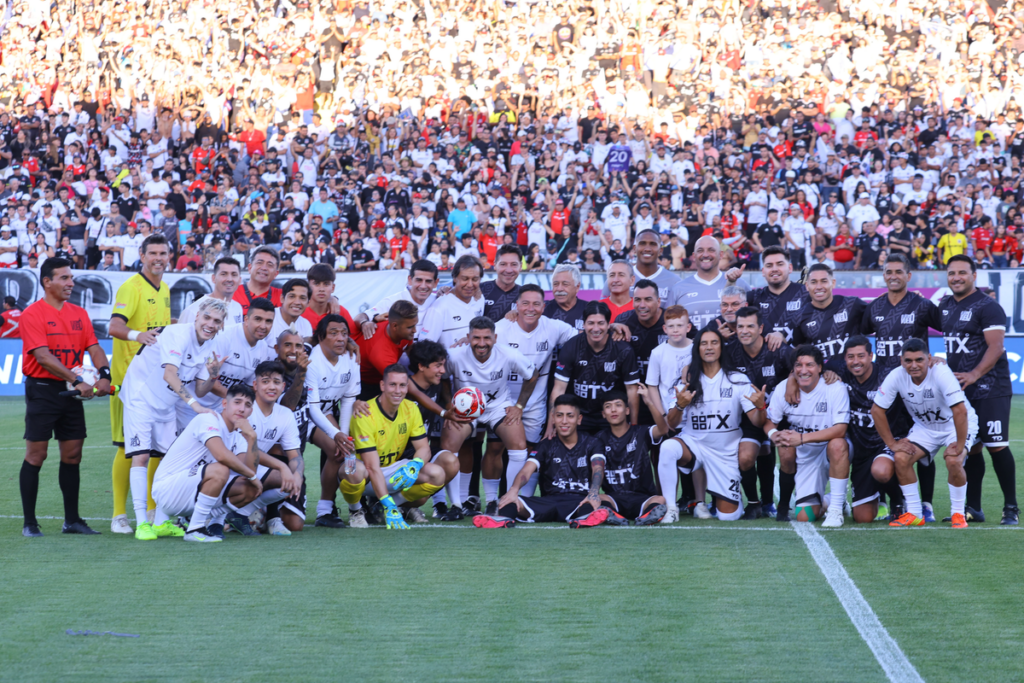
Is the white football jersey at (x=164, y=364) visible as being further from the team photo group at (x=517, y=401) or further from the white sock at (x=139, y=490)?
the white sock at (x=139, y=490)

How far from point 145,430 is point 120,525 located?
0.72m

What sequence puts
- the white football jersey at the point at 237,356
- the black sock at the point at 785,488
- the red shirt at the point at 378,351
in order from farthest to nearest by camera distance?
the red shirt at the point at 378,351 → the black sock at the point at 785,488 → the white football jersey at the point at 237,356

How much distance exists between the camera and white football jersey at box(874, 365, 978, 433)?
25.5 feet

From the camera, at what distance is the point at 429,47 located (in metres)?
26.9

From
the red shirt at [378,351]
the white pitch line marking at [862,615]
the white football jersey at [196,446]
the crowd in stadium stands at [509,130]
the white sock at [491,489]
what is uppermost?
the crowd in stadium stands at [509,130]

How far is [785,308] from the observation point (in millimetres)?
8852

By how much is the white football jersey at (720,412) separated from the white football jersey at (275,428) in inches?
118

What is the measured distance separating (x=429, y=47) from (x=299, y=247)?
8632mm

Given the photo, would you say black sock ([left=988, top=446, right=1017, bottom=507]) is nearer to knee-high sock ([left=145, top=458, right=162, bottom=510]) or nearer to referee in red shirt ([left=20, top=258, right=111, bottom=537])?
knee-high sock ([left=145, top=458, right=162, bottom=510])

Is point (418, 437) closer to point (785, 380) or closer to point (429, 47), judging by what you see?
point (785, 380)

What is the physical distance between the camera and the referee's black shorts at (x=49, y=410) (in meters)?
7.63

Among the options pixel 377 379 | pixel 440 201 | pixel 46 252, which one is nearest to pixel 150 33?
pixel 46 252

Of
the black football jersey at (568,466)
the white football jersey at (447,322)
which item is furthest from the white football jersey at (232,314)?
the black football jersey at (568,466)

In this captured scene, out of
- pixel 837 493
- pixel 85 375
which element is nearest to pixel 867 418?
pixel 837 493
